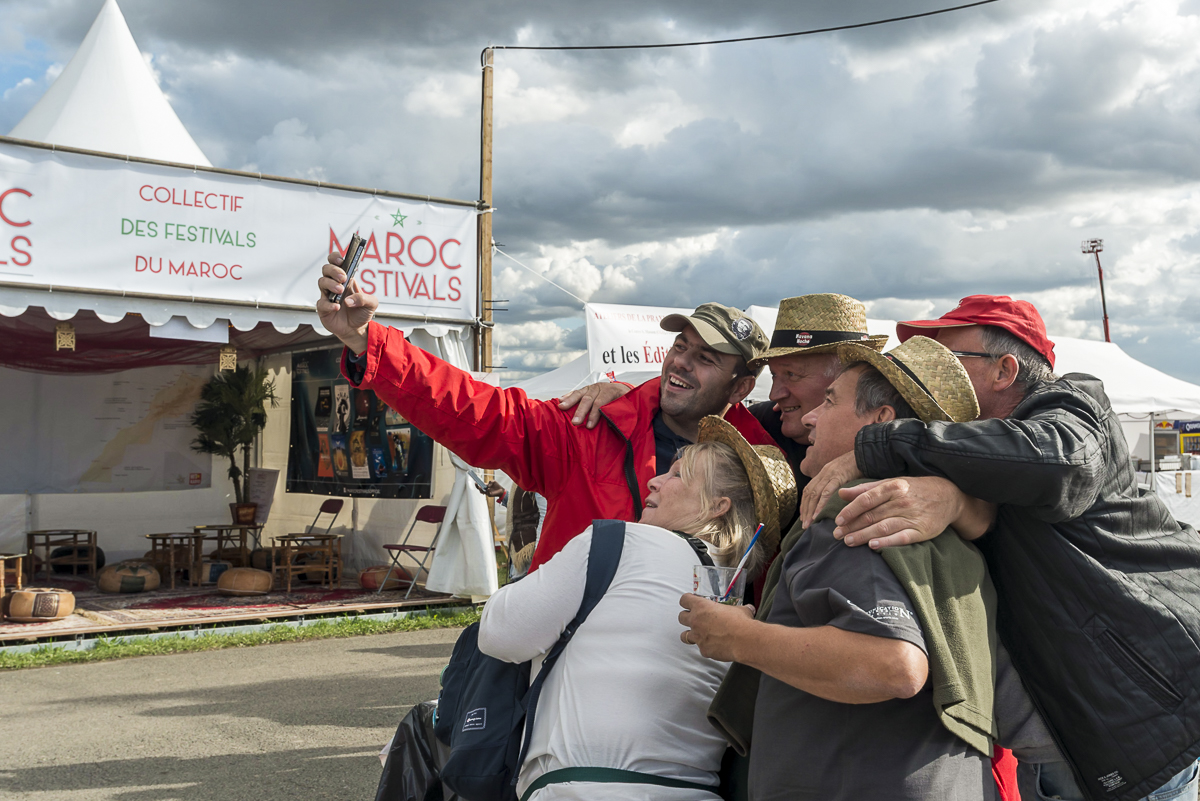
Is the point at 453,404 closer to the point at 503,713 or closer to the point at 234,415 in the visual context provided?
the point at 503,713

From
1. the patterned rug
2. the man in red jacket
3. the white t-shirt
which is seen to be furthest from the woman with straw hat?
the patterned rug

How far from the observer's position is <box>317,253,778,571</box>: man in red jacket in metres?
2.73

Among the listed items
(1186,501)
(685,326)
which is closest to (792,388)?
(685,326)

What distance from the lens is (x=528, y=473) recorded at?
117 inches

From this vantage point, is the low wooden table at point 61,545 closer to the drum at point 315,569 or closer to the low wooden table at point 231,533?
the low wooden table at point 231,533

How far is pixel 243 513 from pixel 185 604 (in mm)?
3050

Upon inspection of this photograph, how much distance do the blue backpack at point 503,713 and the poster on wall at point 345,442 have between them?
810 cm

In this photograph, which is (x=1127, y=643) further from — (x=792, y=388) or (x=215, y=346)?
(x=215, y=346)

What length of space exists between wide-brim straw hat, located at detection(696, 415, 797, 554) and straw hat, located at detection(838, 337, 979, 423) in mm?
343

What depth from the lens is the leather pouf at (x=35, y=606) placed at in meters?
8.35

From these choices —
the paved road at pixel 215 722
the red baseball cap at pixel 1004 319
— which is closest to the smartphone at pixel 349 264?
the red baseball cap at pixel 1004 319

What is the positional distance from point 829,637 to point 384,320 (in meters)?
7.40

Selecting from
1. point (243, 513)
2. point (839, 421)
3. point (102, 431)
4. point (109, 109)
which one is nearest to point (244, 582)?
point (243, 513)

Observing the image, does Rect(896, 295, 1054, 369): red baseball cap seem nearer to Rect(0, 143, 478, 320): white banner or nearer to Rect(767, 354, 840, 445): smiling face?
Rect(767, 354, 840, 445): smiling face
